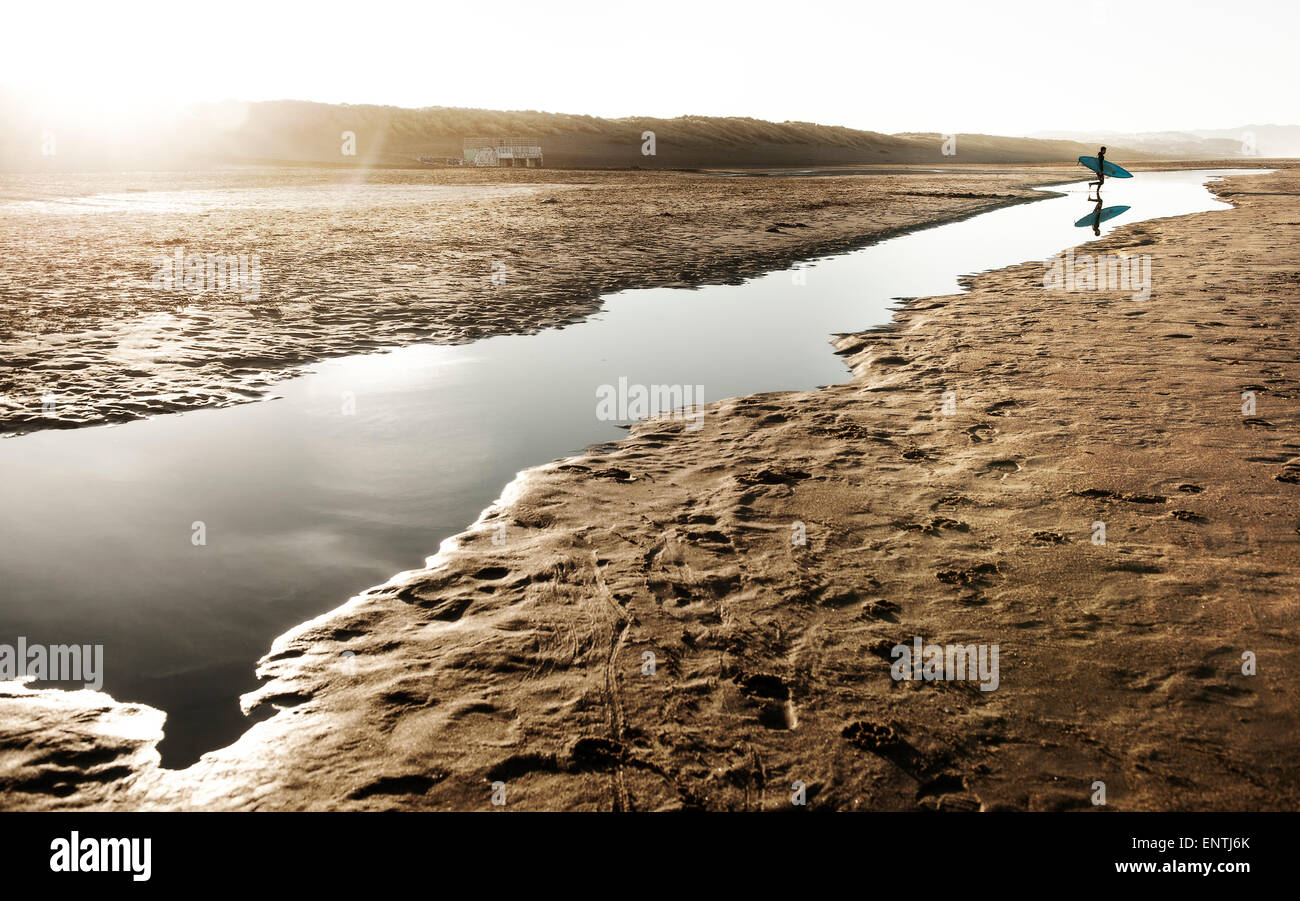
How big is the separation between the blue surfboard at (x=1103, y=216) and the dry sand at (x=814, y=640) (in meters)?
21.7

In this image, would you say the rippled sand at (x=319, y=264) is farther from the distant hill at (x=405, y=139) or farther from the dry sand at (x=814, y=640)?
the distant hill at (x=405, y=139)

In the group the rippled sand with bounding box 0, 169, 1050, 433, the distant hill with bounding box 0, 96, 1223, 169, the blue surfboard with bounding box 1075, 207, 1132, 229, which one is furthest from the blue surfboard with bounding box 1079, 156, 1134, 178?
the distant hill with bounding box 0, 96, 1223, 169

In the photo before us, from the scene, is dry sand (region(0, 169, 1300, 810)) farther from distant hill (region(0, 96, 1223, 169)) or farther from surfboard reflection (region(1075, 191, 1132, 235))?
distant hill (region(0, 96, 1223, 169))

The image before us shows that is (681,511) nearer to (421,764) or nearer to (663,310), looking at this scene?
(421,764)

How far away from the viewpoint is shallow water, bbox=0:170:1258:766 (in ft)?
15.7

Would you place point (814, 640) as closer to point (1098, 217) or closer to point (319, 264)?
point (319, 264)

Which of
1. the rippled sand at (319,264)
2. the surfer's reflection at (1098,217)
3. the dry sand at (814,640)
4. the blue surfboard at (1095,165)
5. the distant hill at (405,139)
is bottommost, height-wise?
the dry sand at (814,640)

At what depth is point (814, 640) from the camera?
4512 millimetres

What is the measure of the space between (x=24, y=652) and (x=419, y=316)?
8.86 metres

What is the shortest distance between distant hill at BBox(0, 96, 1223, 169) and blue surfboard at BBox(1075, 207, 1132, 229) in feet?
128

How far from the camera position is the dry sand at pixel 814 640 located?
3.52 m

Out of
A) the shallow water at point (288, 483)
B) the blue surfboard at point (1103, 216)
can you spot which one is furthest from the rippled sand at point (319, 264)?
the blue surfboard at point (1103, 216)

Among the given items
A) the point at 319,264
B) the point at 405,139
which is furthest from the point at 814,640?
the point at 405,139

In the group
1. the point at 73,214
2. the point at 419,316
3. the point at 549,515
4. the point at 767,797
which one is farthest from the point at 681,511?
the point at 73,214
